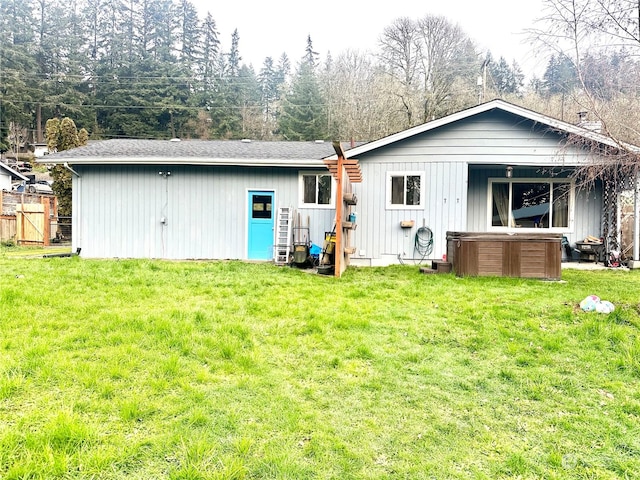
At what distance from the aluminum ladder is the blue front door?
40 cm

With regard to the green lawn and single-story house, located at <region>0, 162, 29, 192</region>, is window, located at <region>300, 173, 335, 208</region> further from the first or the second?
single-story house, located at <region>0, 162, 29, 192</region>

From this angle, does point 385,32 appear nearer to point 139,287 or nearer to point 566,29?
point 566,29

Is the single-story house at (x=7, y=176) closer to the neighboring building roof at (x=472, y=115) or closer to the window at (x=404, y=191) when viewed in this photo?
the neighboring building roof at (x=472, y=115)

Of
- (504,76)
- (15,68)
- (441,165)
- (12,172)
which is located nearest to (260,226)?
(441,165)

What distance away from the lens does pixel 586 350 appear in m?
3.62

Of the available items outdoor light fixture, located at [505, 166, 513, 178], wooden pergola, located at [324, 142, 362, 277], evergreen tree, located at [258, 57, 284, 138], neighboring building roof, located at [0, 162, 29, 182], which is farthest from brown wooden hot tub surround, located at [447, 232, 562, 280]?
neighboring building roof, located at [0, 162, 29, 182]

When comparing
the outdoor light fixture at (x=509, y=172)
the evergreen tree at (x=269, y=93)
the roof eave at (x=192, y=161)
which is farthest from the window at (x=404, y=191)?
the evergreen tree at (x=269, y=93)

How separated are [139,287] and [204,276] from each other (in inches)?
50.0

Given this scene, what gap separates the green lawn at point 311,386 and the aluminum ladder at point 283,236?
3.71m

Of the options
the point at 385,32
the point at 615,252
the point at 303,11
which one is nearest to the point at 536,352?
the point at 615,252

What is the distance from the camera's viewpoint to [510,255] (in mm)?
7023

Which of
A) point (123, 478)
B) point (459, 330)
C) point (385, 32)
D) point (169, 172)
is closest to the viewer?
point (123, 478)

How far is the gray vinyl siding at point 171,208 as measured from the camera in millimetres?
9688

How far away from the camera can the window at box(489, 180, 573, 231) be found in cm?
973
